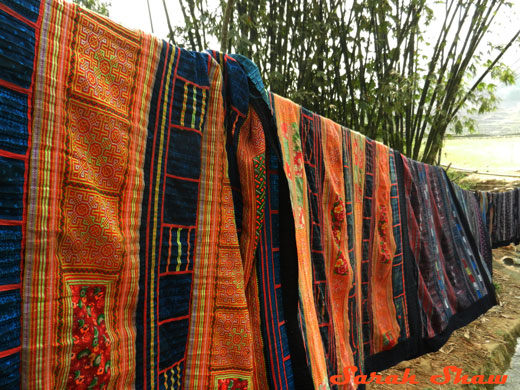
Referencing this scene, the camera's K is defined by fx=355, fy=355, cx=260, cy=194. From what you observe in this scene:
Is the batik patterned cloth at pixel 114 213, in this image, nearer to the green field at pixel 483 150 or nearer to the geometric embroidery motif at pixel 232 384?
the geometric embroidery motif at pixel 232 384

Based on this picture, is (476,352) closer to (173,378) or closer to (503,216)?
(173,378)

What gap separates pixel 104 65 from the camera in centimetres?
60

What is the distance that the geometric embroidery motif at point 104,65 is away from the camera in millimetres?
558

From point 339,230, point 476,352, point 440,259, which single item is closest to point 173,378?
point 339,230

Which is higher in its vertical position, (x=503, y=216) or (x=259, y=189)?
(x=259, y=189)

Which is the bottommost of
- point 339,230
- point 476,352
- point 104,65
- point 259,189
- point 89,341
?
point 476,352

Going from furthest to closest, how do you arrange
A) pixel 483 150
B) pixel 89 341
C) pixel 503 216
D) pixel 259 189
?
pixel 483 150, pixel 503 216, pixel 259 189, pixel 89 341

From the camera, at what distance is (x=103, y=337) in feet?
1.82

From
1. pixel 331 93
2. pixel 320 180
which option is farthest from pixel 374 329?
pixel 331 93

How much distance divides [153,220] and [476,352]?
2.28 metres

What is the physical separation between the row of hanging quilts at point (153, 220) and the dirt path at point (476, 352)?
38.1 inches

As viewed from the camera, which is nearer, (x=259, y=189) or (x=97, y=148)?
(x=97, y=148)

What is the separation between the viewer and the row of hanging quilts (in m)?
0.48

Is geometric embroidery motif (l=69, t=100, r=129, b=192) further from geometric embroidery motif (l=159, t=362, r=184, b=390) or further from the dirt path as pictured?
the dirt path
